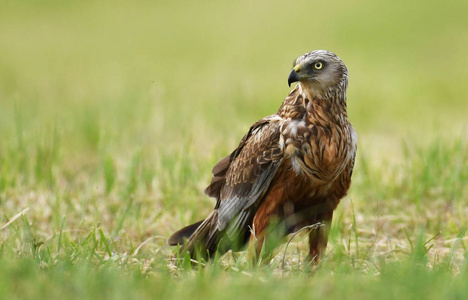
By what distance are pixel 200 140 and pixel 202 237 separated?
312 cm

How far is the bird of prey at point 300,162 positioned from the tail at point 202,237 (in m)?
0.11

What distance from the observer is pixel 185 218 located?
5.73 m

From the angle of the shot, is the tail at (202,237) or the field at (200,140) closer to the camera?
the field at (200,140)

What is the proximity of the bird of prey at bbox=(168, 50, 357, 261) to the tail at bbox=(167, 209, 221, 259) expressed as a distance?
4.4 inches

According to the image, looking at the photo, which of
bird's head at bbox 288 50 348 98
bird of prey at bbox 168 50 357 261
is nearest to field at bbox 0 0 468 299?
bird of prey at bbox 168 50 357 261

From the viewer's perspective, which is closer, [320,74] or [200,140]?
[320,74]

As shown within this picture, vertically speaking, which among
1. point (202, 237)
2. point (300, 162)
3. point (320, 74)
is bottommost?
A: point (202, 237)

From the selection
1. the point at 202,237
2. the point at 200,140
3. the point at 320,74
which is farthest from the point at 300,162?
the point at 200,140

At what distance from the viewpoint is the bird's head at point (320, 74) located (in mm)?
4281

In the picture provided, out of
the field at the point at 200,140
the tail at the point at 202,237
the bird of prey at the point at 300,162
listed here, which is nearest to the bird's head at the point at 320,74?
the bird of prey at the point at 300,162

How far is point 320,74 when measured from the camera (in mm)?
4289

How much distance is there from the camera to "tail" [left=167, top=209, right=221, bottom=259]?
185 inches

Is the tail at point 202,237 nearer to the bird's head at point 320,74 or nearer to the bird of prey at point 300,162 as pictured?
the bird of prey at point 300,162

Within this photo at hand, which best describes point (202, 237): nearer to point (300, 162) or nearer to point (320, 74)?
point (300, 162)
